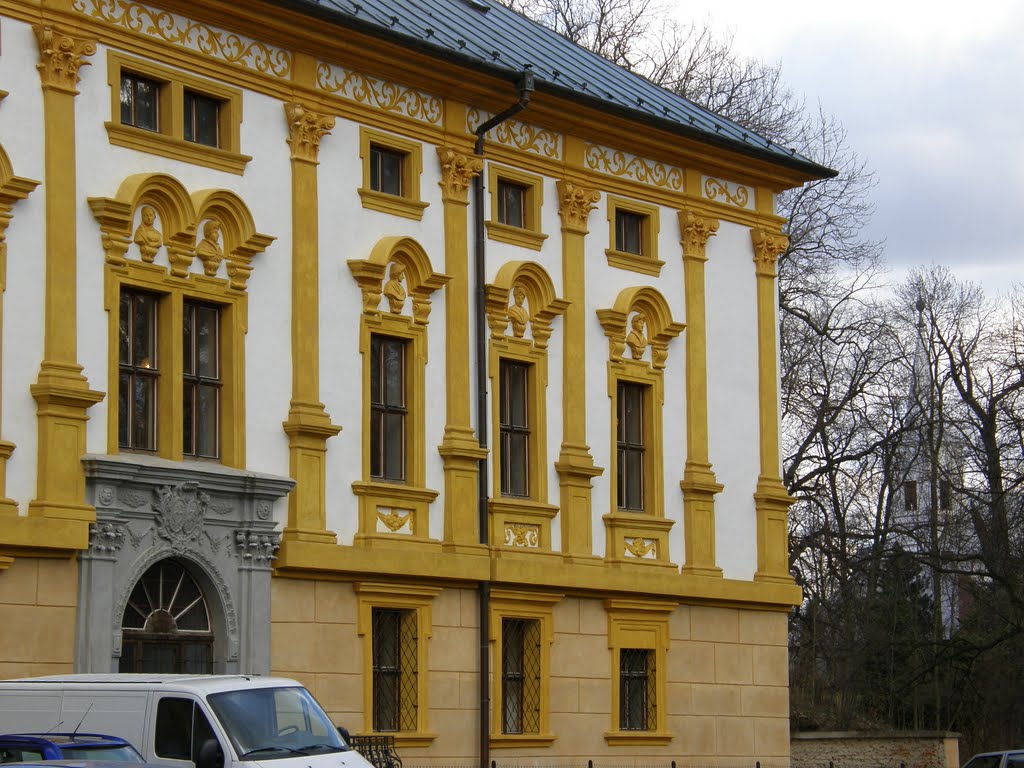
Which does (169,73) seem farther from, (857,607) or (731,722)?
(857,607)

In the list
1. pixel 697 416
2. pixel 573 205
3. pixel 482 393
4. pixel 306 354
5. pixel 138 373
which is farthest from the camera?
pixel 697 416

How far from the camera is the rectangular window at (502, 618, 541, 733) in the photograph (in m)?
28.9

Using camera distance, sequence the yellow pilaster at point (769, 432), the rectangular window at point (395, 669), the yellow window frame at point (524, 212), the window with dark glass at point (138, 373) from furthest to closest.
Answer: the yellow pilaster at point (769, 432), the yellow window frame at point (524, 212), the rectangular window at point (395, 669), the window with dark glass at point (138, 373)

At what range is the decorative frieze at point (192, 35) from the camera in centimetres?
2455

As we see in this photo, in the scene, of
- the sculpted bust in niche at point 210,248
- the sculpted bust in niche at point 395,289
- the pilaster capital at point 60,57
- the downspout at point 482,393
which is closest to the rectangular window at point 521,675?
the downspout at point 482,393

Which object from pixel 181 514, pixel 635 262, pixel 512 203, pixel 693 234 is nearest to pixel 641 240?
pixel 635 262

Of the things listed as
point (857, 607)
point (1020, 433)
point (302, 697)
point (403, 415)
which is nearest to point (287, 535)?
point (403, 415)

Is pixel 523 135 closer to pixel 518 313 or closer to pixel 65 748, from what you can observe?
pixel 518 313

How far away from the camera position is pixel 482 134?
96.1ft

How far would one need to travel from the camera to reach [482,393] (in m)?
28.8

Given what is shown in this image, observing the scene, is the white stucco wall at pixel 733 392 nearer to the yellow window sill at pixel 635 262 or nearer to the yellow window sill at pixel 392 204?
the yellow window sill at pixel 635 262

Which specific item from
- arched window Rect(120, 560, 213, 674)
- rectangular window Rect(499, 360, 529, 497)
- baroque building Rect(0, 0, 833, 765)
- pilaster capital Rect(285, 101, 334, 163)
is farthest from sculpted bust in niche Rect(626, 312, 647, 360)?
arched window Rect(120, 560, 213, 674)

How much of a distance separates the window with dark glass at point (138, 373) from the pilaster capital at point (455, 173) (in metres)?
5.46

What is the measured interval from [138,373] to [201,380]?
0.98 meters
